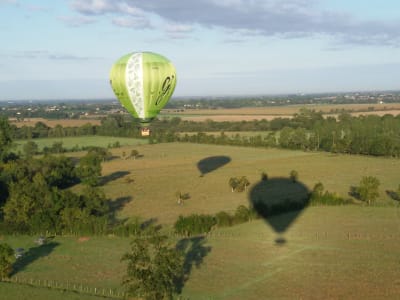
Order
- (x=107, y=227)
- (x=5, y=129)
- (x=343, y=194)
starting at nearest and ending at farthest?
(x=107, y=227), (x=343, y=194), (x=5, y=129)

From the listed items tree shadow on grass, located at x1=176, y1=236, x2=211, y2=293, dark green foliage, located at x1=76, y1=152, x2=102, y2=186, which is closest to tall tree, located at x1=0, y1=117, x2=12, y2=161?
dark green foliage, located at x1=76, y1=152, x2=102, y2=186

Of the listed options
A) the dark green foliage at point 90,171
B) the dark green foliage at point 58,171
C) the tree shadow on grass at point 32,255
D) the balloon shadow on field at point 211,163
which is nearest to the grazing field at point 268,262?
the tree shadow on grass at point 32,255

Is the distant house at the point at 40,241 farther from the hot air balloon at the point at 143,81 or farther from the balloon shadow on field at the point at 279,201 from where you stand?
the balloon shadow on field at the point at 279,201

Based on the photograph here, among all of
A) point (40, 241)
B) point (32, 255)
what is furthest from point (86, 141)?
point (32, 255)

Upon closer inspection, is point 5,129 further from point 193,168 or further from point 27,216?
point 27,216

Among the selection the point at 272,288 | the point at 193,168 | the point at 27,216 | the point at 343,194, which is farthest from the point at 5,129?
the point at 272,288

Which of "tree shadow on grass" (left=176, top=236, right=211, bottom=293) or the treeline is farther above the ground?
the treeline

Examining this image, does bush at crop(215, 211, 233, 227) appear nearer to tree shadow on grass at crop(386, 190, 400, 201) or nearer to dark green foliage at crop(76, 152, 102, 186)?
tree shadow on grass at crop(386, 190, 400, 201)
